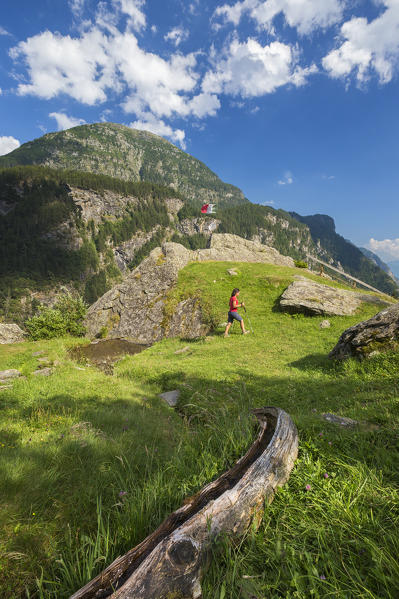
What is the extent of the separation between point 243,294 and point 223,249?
739 inches

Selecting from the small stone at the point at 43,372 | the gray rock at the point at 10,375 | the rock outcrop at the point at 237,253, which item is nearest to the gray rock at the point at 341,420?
the small stone at the point at 43,372

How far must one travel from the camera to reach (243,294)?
907 inches

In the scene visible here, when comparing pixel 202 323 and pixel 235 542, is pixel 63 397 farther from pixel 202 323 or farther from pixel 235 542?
pixel 202 323

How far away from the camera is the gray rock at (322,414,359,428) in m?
3.98

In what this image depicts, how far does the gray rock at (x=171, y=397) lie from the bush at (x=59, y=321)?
1696 centimetres

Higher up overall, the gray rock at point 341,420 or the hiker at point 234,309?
the hiker at point 234,309

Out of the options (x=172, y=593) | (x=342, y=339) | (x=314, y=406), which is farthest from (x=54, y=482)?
(x=342, y=339)

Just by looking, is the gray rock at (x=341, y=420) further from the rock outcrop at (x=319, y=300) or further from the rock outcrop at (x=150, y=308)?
the rock outcrop at (x=150, y=308)

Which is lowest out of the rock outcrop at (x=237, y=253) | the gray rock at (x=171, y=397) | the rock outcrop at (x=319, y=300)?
the gray rock at (x=171, y=397)

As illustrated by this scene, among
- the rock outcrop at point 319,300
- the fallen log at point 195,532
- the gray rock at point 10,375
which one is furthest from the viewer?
the rock outcrop at point 319,300

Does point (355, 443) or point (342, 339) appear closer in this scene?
point (355, 443)

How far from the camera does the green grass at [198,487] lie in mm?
1791

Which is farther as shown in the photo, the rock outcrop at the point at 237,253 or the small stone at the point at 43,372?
the rock outcrop at the point at 237,253

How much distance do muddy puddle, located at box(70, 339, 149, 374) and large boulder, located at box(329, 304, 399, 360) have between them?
437 inches
